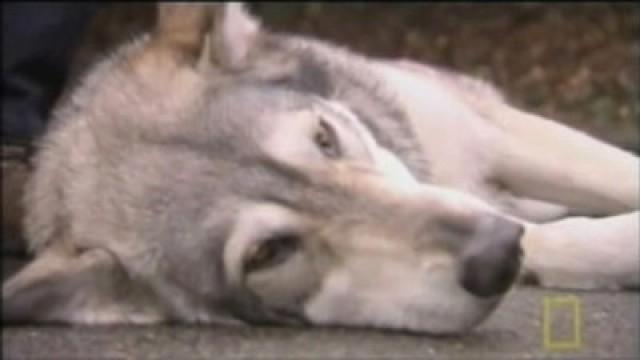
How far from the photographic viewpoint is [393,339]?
5.65 feet

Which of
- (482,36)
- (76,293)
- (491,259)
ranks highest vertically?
(482,36)

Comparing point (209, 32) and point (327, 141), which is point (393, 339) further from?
point (209, 32)

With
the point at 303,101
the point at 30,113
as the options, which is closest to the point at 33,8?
the point at 30,113

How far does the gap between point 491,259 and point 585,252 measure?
114mm

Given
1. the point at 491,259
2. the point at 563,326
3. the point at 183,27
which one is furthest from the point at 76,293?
the point at 563,326

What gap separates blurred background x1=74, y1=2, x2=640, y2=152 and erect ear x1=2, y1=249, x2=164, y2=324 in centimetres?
26

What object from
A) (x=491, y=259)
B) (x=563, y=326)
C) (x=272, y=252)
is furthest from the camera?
(x=272, y=252)

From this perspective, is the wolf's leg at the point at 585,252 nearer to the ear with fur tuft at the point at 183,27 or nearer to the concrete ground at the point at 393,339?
the concrete ground at the point at 393,339

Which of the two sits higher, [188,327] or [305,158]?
[305,158]

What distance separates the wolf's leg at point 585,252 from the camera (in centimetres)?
167

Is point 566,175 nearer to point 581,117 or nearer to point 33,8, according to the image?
point 581,117

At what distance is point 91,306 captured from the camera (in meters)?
1.94

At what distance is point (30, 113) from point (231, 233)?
1.29ft

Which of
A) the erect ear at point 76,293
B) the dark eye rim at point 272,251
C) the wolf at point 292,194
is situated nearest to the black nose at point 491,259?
the wolf at point 292,194
